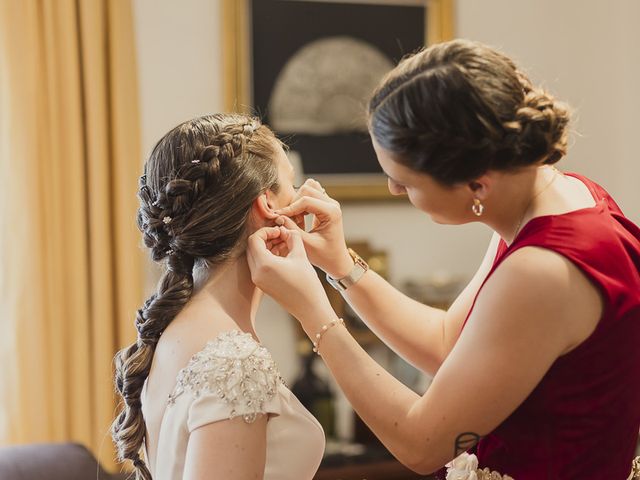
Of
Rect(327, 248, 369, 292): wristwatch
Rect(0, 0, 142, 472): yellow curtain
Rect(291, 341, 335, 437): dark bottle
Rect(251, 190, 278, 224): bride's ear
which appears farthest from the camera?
Rect(291, 341, 335, 437): dark bottle

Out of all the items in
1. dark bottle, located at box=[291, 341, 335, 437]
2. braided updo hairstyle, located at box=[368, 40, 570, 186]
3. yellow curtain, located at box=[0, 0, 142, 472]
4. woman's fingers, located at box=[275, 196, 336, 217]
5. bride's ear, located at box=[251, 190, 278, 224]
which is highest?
braided updo hairstyle, located at box=[368, 40, 570, 186]

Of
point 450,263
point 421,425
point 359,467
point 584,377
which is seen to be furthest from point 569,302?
point 450,263

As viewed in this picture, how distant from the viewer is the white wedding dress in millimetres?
1500

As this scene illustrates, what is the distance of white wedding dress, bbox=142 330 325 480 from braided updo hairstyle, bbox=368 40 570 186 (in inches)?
16.2

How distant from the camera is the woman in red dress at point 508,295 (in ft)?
4.70

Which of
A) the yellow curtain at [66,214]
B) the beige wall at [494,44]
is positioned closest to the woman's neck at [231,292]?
the yellow curtain at [66,214]

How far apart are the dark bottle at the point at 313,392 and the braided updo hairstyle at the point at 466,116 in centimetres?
230

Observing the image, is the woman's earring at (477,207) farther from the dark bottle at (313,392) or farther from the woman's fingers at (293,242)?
the dark bottle at (313,392)

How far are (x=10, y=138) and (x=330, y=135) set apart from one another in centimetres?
126

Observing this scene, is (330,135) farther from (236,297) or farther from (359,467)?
(236,297)

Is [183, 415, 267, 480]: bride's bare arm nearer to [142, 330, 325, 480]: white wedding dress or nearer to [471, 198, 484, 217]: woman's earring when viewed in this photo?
[142, 330, 325, 480]: white wedding dress

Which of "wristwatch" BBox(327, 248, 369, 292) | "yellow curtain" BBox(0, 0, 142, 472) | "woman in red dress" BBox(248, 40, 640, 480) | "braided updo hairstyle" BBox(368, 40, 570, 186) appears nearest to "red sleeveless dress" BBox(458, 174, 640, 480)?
"woman in red dress" BBox(248, 40, 640, 480)

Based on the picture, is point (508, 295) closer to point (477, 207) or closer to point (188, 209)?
point (477, 207)

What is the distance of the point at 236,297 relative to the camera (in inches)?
66.2
